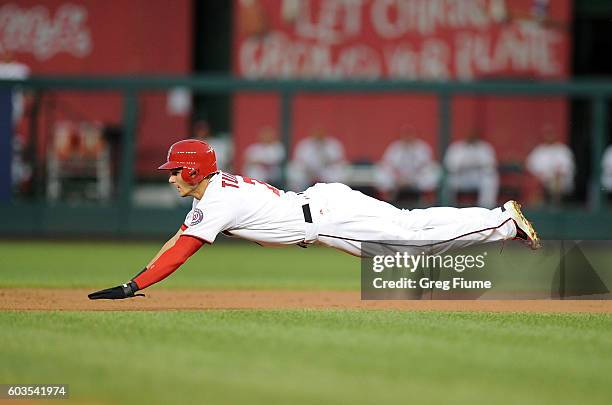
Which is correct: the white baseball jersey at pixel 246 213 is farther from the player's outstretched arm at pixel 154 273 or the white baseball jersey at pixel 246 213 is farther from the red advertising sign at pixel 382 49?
the red advertising sign at pixel 382 49

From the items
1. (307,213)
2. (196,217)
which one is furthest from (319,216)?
(196,217)

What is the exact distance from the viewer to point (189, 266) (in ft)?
40.7

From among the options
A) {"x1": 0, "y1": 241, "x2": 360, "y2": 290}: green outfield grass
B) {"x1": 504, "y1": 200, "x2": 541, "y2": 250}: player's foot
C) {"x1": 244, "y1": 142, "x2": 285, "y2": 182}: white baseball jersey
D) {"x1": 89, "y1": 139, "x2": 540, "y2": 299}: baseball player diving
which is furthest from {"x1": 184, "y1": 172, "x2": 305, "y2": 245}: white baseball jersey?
{"x1": 244, "y1": 142, "x2": 285, "y2": 182}: white baseball jersey

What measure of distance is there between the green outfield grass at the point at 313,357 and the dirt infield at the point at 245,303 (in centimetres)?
48

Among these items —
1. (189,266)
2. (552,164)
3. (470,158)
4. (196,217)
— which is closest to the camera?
(196,217)

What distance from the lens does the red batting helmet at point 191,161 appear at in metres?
7.42

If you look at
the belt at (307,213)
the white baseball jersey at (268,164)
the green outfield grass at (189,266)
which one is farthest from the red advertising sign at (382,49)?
the belt at (307,213)

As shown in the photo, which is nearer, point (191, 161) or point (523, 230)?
point (191, 161)

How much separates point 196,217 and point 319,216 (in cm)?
97

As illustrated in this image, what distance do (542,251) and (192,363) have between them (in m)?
3.41

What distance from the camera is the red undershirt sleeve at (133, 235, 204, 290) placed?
709 centimetres

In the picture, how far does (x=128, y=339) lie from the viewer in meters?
6.11

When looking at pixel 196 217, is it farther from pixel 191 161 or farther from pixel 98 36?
pixel 98 36

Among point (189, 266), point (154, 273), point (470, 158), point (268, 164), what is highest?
point (470, 158)
